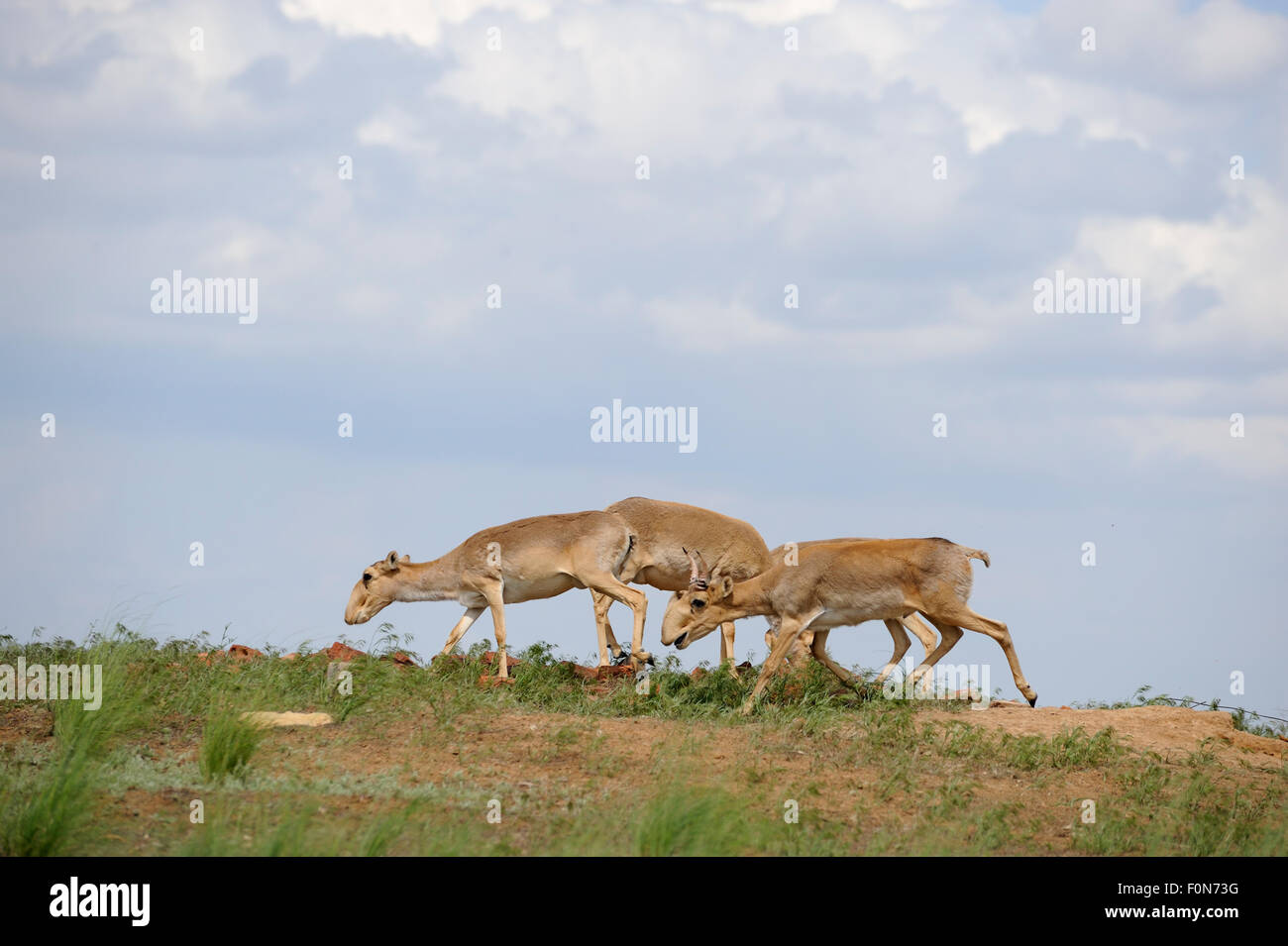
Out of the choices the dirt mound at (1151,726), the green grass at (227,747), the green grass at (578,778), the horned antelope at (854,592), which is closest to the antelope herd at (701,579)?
the horned antelope at (854,592)

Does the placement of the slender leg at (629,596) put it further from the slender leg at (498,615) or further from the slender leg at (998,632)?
the slender leg at (998,632)

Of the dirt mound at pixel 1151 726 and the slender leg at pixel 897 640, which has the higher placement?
the slender leg at pixel 897 640

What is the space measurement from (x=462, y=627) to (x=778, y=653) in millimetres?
4983

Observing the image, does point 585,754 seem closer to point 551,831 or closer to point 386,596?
point 551,831

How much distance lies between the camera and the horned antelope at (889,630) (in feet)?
57.1

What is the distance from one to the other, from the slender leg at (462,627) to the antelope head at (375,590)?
128 centimetres

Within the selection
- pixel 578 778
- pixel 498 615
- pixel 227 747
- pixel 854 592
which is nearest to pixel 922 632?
pixel 854 592

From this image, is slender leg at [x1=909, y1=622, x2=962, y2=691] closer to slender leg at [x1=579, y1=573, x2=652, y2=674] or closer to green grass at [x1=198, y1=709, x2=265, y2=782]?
slender leg at [x1=579, y1=573, x2=652, y2=674]

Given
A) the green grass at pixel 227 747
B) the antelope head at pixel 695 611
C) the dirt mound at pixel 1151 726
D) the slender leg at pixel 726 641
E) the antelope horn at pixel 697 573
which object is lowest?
the dirt mound at pixel 1151 726

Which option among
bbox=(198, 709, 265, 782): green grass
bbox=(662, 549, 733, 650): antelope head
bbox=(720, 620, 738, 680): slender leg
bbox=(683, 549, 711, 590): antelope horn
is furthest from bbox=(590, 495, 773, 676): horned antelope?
bbox=(198, 709, 265, 782): green grass

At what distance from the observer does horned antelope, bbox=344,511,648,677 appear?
60.0 ft

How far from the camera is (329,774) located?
12258 millimetres
